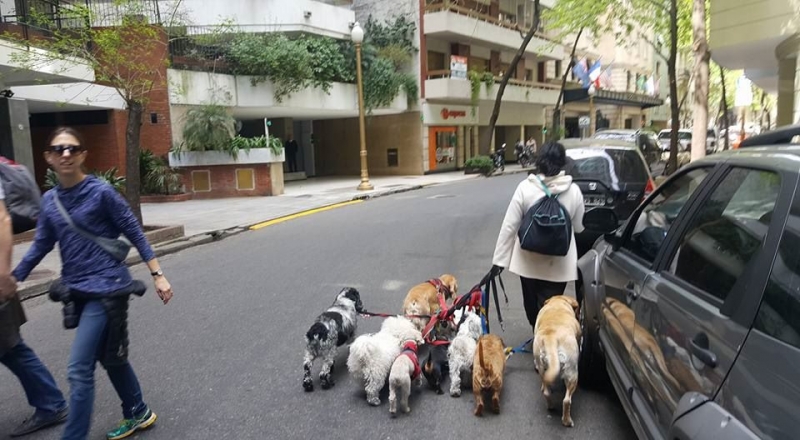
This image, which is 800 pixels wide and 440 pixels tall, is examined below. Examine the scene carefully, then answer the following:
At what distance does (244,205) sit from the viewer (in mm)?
16000

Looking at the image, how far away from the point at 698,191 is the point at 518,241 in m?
1.66

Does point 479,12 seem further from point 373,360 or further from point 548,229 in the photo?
point 373,360

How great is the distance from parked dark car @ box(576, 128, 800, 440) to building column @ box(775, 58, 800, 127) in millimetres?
12205

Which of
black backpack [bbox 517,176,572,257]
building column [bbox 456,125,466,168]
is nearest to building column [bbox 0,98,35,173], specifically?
black backpack [bbox 517,176,572,257]

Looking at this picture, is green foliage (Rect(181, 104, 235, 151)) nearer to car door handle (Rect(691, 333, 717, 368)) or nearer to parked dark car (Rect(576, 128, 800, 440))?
parked dark car (Rect(576, 128, 800, 440))

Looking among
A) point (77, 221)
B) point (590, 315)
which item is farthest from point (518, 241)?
point (77, 221)

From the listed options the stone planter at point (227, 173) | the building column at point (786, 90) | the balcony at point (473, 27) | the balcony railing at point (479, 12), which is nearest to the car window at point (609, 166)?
the building column at point (786, 90)

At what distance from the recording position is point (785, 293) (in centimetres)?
179

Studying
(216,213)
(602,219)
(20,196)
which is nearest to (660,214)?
(602,219)

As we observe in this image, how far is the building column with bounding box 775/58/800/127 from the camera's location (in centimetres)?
1307

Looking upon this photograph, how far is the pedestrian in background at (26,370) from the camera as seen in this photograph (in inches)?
134

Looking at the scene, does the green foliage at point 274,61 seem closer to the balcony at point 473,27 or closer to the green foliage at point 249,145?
the green foliage at point 249,145

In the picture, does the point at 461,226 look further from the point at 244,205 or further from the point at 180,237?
the point at 244,205

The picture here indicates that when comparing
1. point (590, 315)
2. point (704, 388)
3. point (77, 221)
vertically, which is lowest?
point (590, 315)
